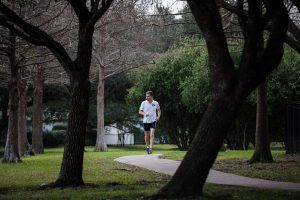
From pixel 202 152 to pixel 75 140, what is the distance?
3002mm

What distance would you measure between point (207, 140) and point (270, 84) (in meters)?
16.9

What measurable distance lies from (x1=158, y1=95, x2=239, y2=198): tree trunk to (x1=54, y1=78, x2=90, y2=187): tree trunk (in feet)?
8.57

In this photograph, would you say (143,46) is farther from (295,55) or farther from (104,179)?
(104,179)

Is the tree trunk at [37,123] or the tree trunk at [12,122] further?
the tree trunk at [37,123]

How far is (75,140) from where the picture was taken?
9367 millimetres

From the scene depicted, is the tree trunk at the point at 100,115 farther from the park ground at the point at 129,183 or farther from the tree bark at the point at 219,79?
the tree bark at the point at 219,79

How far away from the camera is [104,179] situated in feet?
35.3

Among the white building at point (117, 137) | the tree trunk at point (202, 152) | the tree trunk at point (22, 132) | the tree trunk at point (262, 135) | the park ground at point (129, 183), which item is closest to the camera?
the tree trunk at point (202, 152)

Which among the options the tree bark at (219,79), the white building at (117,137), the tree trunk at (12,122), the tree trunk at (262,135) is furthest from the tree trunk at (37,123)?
the white building at (117,137)

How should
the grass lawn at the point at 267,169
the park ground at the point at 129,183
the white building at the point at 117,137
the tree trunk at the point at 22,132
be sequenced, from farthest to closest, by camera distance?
the white building at the point at 117,137 < the tree trunk at the point at 22,132 < the grass lawn at the point at 267,169 < the park ground at the point at 129,183

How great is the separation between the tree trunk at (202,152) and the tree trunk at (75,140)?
2.61 m

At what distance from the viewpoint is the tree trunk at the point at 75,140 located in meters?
9.33

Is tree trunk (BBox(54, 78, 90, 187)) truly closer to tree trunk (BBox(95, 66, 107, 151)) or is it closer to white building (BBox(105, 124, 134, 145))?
tree trunk (BBox(95, 66, 107, 151))

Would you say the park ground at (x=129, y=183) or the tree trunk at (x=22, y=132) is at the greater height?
the tree trunk at (x=22, y=132)
